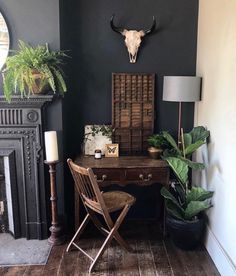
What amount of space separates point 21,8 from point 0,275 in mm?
2180

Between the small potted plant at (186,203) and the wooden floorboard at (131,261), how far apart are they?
138 mm

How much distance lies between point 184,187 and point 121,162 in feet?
2.04

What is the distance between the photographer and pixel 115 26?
287cm

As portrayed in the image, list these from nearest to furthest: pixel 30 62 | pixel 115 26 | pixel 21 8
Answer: pixel 30 62 < pixel 21 8 < pixel 115 26

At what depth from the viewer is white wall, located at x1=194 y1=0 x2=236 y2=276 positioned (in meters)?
2.13

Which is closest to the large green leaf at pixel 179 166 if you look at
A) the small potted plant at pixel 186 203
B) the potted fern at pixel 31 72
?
the small potted plant at pixel 186 203

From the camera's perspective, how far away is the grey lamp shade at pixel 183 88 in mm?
2621

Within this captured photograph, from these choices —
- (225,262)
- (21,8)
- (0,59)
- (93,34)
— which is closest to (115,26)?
(93,34)

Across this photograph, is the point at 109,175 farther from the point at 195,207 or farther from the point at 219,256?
the point at 219,256

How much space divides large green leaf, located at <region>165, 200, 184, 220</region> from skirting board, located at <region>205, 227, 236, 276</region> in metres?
0.30

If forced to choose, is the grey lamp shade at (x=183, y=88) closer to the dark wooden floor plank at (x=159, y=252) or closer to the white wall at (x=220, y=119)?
the white wall at (x=220, y=119)

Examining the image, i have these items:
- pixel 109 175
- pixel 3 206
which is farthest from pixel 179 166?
pixel 3 206

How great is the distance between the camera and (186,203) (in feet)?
8.42

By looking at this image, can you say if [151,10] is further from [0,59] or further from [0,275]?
[0,275]
